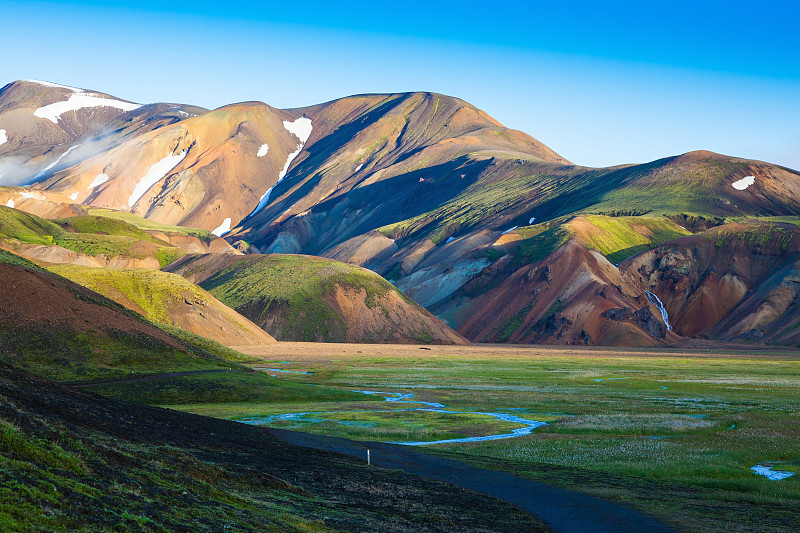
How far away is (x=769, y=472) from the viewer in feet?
121

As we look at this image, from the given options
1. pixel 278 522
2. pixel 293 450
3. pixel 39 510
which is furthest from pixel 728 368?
pixel 39 510

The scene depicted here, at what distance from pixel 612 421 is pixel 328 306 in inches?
4897

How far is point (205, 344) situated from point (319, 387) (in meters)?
30.5

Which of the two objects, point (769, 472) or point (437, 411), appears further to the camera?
point (437, 411)

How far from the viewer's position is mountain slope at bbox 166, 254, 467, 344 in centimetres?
16812

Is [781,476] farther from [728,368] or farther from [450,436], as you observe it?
[728,368]

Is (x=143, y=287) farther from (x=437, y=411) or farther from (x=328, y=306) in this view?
(x=437, y=411)

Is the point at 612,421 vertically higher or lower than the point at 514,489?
lower

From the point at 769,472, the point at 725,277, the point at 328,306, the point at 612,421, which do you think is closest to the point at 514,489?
the point at 769,472

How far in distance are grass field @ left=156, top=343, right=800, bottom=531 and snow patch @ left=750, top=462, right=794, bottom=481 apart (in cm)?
61

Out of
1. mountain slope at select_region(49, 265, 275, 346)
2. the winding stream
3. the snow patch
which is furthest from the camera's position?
mountain slope at select_region(49, 265, 275, 346)

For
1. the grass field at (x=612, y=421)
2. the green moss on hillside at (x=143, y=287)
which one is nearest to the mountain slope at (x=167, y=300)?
the green moss on hillside at (x=143, y=287)

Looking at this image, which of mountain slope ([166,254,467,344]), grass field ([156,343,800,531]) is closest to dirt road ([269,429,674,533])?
grass field ([156,343,800,531])

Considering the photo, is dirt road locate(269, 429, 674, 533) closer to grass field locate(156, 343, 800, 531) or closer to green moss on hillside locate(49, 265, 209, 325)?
grass field locate(156, 343, 800, 531)
